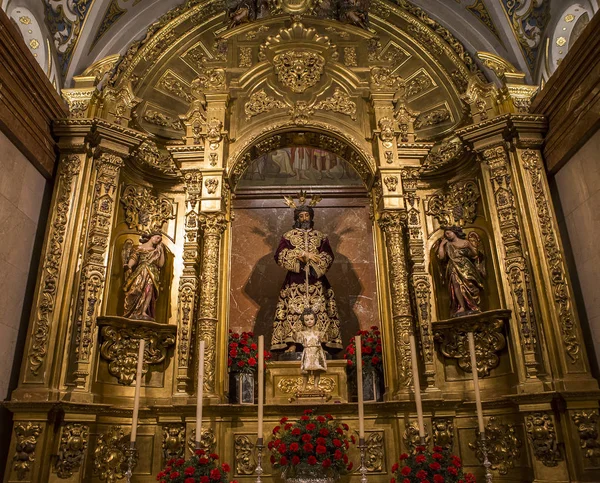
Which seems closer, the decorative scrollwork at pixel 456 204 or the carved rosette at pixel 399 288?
the carved rosette at pixel 399 288

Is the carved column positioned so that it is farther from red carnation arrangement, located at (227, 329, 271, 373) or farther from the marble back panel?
the marble back panel

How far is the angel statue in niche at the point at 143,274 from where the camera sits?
7887mm

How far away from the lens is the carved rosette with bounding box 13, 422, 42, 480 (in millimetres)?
6227

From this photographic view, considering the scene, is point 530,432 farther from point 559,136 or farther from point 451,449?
point 559,136

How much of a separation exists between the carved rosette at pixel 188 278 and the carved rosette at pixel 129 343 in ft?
0.93

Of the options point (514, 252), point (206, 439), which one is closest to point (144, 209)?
point (206, 439)

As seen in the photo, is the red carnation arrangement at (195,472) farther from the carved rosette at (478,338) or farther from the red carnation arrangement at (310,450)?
the carved rosette at (478,338)

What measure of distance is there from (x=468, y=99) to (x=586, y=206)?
2.79 meters

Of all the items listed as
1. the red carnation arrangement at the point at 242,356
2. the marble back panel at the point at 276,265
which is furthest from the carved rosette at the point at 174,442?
the marble back panel at the point at 276,265

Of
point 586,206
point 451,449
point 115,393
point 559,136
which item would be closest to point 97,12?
point 115,393


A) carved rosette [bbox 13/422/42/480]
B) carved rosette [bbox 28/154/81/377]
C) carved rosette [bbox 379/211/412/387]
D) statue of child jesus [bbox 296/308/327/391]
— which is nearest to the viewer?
carved rosette [bbox 13/422/42/480]

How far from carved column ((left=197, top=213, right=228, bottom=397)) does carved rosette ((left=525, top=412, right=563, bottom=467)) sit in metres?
4.10

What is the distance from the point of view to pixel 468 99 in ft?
29.1

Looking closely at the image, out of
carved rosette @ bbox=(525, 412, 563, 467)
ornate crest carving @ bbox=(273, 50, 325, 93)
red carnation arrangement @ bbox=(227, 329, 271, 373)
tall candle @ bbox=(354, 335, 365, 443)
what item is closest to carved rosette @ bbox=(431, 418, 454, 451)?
carved rosette @ bbox=(525, 412, 563, 467)
